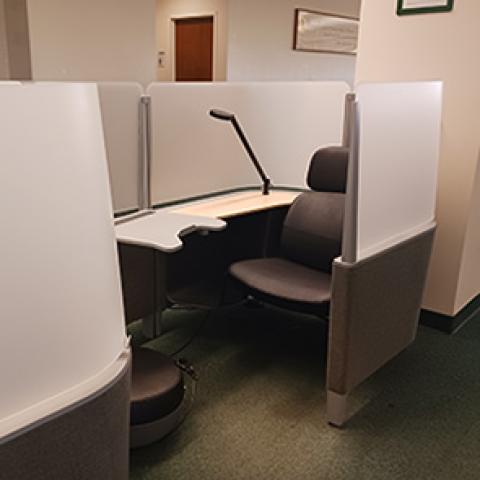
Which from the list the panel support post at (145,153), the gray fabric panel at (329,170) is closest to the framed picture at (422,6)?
the gray fabric panel at (329,170)

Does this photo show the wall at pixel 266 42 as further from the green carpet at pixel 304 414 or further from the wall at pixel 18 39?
the green carpet at pixel 304 414

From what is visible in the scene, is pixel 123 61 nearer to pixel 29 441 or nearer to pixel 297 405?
pixel 297 405

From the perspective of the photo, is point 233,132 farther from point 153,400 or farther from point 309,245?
point 153,400

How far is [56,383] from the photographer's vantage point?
100 centimetres

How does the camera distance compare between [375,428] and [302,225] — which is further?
[302,225]

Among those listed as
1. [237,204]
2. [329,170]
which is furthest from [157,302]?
[329,170]

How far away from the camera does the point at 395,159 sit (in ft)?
6.81

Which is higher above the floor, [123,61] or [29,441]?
[123,61]

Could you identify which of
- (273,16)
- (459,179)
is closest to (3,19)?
(273,16)

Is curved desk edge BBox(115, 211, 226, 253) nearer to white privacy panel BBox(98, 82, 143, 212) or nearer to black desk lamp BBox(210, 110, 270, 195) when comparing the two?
white privacy panel BBox(98, 82, 143, 212)

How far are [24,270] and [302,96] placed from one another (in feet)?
7.96

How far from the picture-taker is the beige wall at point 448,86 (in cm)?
261

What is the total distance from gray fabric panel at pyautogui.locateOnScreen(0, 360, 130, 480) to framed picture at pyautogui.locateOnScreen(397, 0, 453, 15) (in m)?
2.33

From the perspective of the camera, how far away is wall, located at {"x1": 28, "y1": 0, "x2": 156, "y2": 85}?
15.6ft
